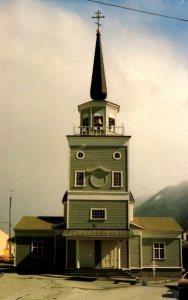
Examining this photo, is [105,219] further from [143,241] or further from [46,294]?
[46,294]

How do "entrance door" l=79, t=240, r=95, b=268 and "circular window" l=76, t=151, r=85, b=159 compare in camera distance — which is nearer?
"entrance door" l=79, t=240, r=95, b=268

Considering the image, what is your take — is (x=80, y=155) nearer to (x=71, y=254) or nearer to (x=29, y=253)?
(x=71, y=254)

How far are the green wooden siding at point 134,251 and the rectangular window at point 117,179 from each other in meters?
4.67

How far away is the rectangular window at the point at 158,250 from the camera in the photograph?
36.2 metres

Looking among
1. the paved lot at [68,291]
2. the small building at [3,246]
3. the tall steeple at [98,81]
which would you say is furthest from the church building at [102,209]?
→ the small building at [3,246]

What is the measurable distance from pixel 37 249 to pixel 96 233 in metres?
7.04

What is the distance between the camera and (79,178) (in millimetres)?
33625

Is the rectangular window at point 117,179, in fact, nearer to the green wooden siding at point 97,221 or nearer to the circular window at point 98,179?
the circular window at point 98,179

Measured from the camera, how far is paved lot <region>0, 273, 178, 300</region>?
20.0 metres

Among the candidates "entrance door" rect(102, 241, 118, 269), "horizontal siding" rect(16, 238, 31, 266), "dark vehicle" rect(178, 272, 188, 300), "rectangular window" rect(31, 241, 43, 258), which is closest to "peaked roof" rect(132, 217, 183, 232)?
"entrance door" rect(102, 241, 118, 269)

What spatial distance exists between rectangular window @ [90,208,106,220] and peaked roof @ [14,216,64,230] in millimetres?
5634

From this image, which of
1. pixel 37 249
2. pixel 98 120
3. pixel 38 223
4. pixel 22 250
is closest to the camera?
pixel 98 120

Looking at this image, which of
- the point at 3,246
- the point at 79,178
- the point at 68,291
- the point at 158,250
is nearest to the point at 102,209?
the point at 79,178

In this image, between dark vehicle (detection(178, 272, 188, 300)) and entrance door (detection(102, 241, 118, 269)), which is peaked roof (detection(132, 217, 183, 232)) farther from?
dark vehicle (detection(178, 272, 188, 300))
